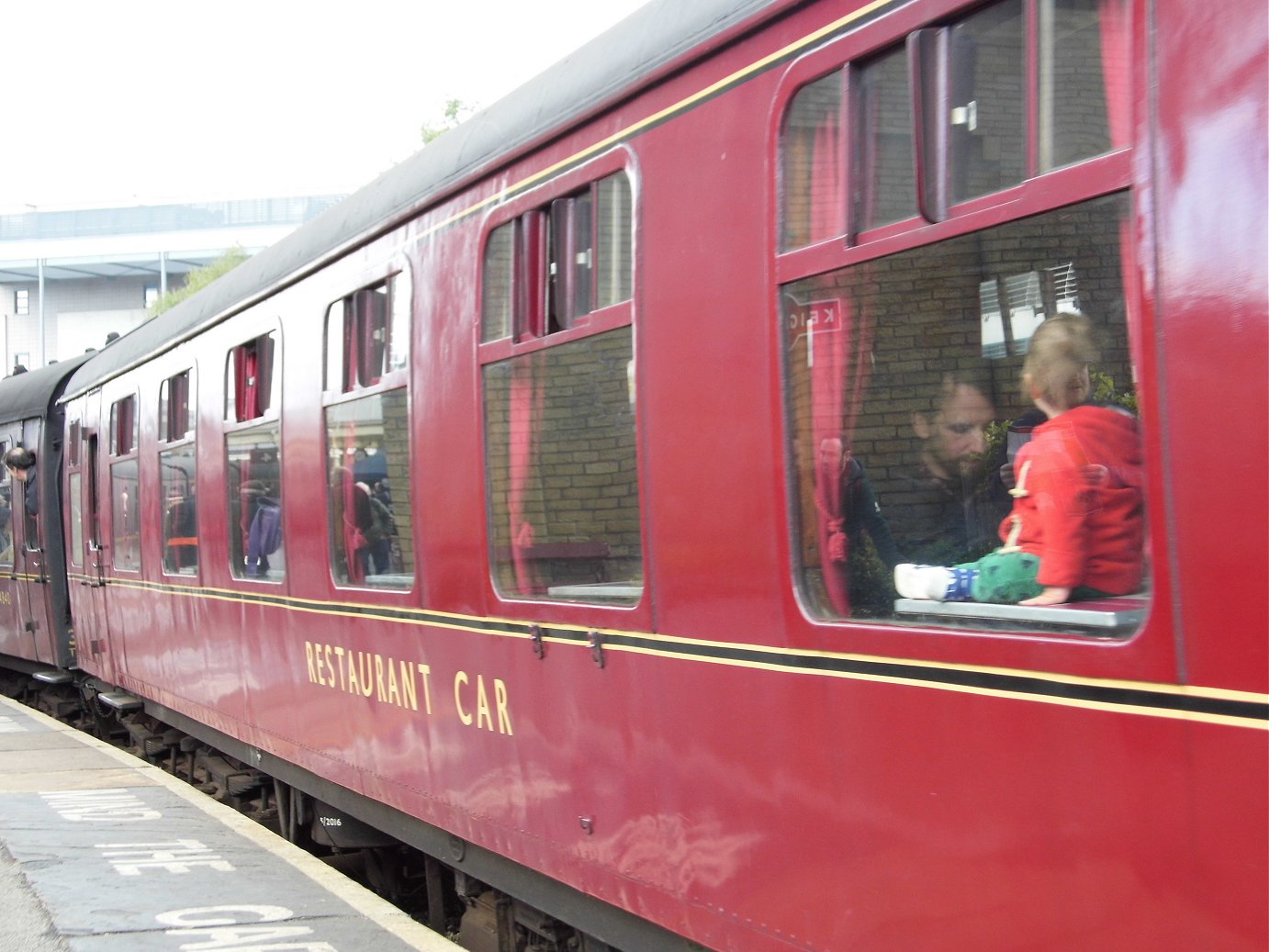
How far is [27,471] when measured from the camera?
13.9 metres

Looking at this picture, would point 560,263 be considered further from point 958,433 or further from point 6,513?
point 6,513

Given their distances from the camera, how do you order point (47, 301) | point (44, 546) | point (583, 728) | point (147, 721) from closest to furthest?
point (583, 728) < point (147, 721) < point (44, 546) < point (47, 301)

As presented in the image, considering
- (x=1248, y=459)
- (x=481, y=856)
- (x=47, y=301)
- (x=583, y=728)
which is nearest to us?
(x=1248, y=459)

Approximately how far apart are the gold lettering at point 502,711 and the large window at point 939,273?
5.28 feet

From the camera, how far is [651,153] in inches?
145

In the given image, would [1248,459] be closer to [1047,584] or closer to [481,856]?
[1047,584]

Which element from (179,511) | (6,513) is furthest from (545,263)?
(6,513)

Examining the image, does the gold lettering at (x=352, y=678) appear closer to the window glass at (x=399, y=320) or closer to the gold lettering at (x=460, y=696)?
the gold lettering at (x=460, y=696)

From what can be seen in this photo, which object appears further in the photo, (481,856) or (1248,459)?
(481,856)

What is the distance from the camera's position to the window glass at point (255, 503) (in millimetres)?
6699

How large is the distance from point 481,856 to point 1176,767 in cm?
330

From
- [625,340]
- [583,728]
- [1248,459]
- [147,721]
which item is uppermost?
[625,340]

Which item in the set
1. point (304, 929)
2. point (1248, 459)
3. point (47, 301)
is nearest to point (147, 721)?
point (304, 929)

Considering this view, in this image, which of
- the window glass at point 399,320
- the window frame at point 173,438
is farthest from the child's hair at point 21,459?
the window glass at point 399,320
